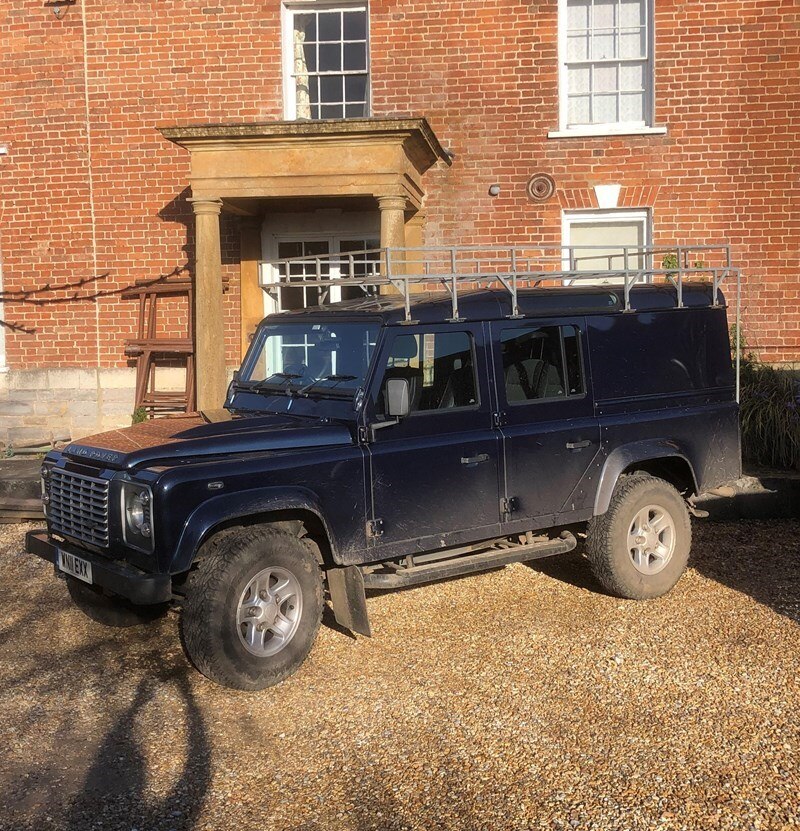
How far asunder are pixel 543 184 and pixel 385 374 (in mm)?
7199

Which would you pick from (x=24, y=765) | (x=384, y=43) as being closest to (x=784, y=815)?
(x=24, y=765)

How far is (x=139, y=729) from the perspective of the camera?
4.43m

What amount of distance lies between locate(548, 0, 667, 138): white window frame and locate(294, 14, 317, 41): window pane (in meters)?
3.05

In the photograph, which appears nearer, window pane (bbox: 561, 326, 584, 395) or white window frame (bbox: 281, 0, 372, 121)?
window pane (bbox: 561, 326, 584, 395)

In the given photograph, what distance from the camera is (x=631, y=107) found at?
11.9 metres

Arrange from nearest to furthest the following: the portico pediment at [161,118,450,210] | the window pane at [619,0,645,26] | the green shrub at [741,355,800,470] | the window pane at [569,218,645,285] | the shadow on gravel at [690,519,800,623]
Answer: the shadow on gravel at [690,519,800,623], the green shrub at [741,355,800,470], the portico pediment at [161,118,450,210], the window pane at [619,0,645,26], the window pane at [569,218,645,285]

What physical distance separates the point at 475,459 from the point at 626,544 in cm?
131

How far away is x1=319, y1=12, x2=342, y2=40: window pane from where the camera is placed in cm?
1209

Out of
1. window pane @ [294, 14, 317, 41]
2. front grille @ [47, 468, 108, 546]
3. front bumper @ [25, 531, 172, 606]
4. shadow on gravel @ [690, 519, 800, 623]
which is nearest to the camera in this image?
front bumper @ [25, 531, 172, 606]

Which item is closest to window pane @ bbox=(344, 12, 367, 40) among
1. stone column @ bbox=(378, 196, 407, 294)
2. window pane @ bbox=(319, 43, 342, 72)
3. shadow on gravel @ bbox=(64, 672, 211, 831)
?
window pane @ bbox=(319, 43, 342, 72)

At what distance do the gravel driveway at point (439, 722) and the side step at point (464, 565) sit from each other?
0.40 metres

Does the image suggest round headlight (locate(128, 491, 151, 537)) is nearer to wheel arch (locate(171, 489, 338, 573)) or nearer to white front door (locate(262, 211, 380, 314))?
wheel arch (locate(171, 489, 338, 573))

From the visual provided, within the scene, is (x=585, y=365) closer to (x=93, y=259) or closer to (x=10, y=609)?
(x=10, y=609)

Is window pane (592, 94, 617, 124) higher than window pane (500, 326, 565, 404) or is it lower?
higher
